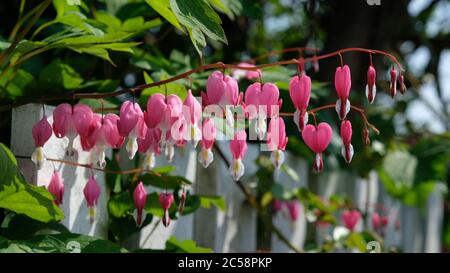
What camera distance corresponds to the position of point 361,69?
350 cm

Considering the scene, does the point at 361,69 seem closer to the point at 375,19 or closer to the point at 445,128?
the point at 375,19

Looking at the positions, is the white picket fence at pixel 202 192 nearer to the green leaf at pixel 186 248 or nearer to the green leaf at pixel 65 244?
the green leaf at pixel 186 248

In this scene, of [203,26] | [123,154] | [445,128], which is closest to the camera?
[203,26]

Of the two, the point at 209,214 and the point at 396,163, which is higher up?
the point at 396,163

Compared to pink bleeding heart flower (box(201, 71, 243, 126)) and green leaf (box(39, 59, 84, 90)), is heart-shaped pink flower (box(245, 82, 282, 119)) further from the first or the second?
green leaf (box(39, 59, 84, 90))

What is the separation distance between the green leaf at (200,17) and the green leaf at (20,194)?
1.31 feet

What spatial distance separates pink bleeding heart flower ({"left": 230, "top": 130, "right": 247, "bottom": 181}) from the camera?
1323 mm

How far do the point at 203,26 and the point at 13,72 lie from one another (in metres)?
0.68

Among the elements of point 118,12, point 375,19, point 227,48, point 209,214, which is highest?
point 375,19

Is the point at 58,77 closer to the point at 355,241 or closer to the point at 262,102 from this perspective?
the point at 262,102

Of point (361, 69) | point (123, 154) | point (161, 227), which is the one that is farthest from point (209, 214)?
point (361, 69)
